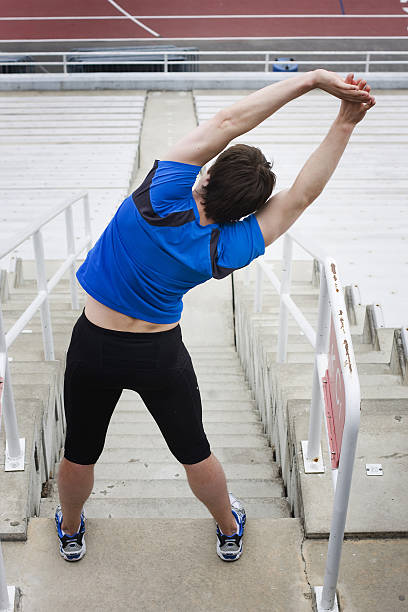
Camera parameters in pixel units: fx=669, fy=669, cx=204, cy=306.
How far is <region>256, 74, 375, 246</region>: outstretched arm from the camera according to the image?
1.80 metres

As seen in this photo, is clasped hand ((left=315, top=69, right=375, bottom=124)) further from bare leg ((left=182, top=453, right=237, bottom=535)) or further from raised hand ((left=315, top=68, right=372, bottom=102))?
bare leg ((left=182, top=453, right=237, bottom=535))

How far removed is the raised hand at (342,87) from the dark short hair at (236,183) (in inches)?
9.7

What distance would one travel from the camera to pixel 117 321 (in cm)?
189

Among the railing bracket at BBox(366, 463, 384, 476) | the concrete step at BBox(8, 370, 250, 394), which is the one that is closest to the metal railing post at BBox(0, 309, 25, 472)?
the railing bracket at BBox(366, 463, 384, 476)

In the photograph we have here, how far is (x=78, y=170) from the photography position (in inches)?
396

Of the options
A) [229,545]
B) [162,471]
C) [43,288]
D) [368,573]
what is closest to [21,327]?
[43,288]

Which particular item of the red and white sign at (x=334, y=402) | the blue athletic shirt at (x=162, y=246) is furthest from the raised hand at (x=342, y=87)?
the red and white sign at (x=334, y=402)

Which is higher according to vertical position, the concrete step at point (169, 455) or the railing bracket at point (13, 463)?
the railing bracket at point (13, 463)

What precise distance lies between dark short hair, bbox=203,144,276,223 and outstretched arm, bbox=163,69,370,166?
0.05m

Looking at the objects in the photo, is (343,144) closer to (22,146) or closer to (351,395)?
(351,395)

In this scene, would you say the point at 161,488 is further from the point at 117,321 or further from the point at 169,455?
the point at 117,321

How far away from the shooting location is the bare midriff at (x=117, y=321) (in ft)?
6.19

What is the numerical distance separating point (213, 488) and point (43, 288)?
64.7 inches

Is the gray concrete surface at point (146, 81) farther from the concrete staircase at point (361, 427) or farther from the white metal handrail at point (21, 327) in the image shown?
the concrete staircase at point (361, 427)
